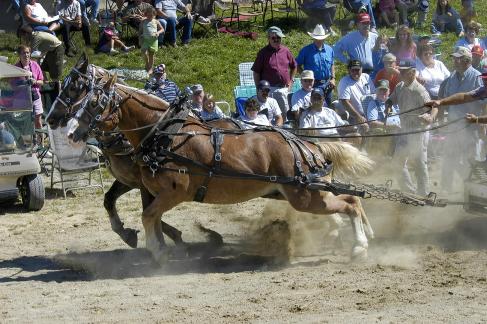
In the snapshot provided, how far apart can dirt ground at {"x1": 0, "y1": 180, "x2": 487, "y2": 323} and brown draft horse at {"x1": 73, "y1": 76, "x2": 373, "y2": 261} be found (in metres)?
0.54

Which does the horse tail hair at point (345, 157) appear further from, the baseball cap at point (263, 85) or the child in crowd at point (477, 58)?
the child in crowd at point (477, 58)

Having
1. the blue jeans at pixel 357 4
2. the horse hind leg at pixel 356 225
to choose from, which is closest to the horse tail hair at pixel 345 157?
the horse hind leg at pixel 356 225

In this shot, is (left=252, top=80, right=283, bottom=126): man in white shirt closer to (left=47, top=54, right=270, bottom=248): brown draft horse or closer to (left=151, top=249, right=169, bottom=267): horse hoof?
(left=47, top=54, right=270, bottom=248): brown draft horse

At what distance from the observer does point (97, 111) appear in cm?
898

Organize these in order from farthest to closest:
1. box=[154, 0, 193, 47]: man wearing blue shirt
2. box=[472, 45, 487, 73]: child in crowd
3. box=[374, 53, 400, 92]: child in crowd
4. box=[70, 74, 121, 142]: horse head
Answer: box=[154, 0, 193, 47]: man wearing blue shirt → box=[472, 45, 487, 73]: child in crowd → box=[374, 53, 400, 92]: child in crowd → box=[70, 74, 121, 142]: horse head

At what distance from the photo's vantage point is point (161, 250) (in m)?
9.27

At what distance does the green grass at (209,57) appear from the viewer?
1745cm

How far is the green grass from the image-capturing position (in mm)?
17453

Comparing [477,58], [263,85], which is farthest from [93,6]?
[477,58]

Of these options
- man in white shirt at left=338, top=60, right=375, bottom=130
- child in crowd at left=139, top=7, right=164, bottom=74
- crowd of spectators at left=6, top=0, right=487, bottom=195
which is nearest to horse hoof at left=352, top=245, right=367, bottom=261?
crowd of spectators at left=6, top=0, right=487, bottom=195

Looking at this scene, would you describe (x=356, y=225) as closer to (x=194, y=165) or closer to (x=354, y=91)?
(x=194, y=165)

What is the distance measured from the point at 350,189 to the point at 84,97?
279cm

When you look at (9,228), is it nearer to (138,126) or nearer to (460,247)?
(138,126)

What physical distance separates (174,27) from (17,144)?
699 cm
